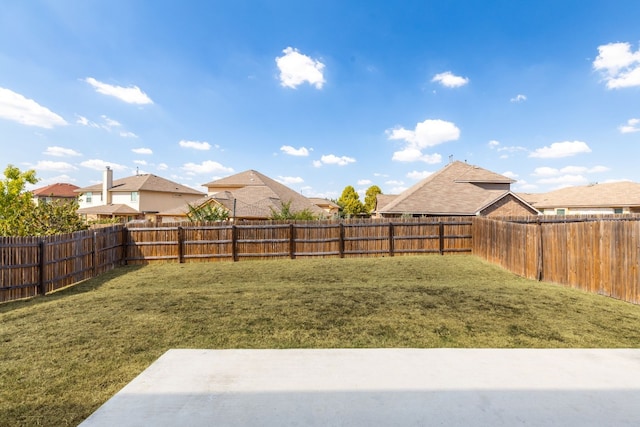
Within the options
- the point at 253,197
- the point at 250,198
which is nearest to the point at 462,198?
the point at 253,197

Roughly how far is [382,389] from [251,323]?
9.34 ft

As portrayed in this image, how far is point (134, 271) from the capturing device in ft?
37.1

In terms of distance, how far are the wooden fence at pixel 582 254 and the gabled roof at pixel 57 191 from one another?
60.5m

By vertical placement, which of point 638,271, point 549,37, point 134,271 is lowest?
point 134,271

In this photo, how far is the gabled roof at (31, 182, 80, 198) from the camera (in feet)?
161

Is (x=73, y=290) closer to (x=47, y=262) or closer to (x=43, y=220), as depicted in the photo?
(x=47, y=262)

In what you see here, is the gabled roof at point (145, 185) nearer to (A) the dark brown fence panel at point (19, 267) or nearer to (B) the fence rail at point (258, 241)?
(B) the fence rail at point (258, 241)

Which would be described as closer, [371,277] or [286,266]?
[371,277]

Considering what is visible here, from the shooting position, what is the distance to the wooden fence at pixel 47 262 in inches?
297

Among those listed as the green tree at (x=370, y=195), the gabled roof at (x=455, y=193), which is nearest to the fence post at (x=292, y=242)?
the gabled roof at (x=455, y=193)

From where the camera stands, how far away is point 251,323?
16.8 ft

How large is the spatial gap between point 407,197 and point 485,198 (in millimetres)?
5912

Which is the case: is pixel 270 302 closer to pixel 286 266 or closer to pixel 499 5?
pixel 286 266

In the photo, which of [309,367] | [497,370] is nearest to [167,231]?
[309,367]
